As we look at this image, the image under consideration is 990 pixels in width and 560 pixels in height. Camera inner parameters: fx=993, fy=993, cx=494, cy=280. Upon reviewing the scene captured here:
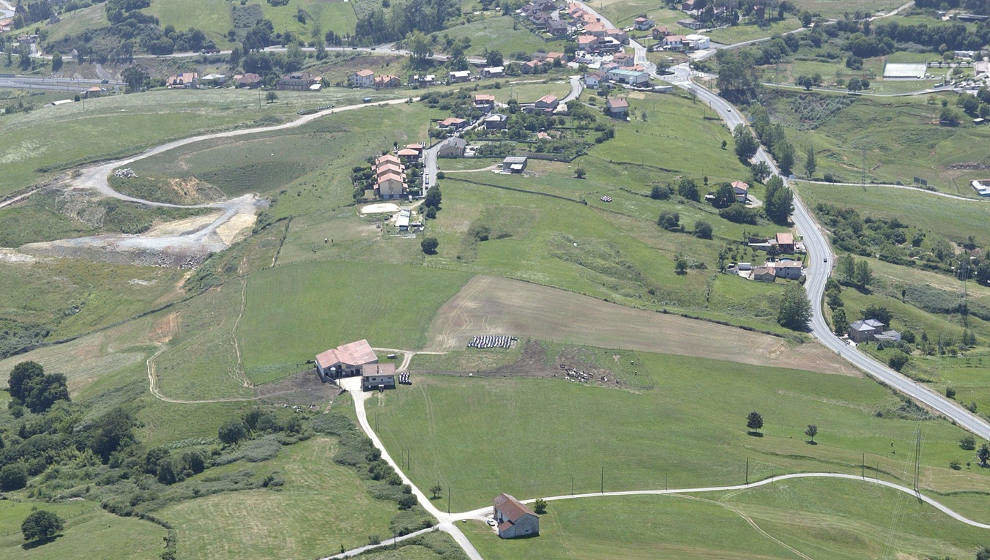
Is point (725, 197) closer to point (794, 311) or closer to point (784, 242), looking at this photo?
point (784, 242)

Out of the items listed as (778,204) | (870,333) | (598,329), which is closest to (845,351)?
(870,333)

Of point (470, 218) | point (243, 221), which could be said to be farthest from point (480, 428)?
point (243, 221)

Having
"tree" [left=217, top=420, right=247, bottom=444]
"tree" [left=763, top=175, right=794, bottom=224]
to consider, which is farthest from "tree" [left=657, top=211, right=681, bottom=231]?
"tree" [left=217, top=420, right=247, bottom=444]

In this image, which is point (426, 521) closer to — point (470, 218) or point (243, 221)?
point (470, 218)

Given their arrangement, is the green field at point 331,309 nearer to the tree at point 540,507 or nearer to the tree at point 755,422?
the tree at point 540,507

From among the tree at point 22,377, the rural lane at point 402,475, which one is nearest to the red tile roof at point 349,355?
the rural lane at point 402,475

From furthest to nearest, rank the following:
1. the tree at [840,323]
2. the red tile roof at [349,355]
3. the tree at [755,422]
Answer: the tree at [840,323]
the red tile roof at [349,355]
the tree at [755,422]
